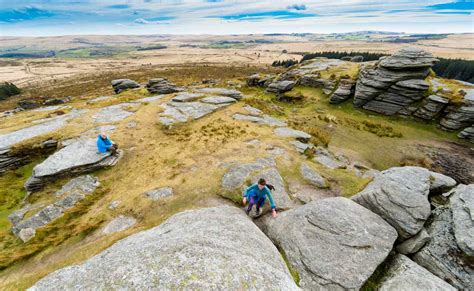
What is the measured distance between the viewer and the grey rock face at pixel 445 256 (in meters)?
8.48

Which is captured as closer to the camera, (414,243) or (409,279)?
(409,279)

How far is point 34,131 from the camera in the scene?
22578 mm

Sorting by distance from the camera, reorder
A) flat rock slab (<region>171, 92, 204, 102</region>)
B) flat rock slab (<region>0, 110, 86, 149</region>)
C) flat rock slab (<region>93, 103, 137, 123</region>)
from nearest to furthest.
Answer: flat rock slab (<region>0, 110, 86, 149</region>) → flat rock slab (<region>93, 103, 137, 123</region>) → flat rock slab (<region>171, 92, 204, 102</region>)

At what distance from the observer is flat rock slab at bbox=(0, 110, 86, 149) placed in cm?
2042

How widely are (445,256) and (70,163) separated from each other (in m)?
24.0

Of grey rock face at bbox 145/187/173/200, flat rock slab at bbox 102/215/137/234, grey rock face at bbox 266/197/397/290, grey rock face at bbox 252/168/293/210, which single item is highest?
grey rock face at bbox 266/197/397/290

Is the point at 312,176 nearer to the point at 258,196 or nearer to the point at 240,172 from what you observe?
the point at 240,172

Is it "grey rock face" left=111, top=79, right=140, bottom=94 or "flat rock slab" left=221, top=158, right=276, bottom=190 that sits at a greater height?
"grey rock face" left=111, top=79, right=140, bottom=94

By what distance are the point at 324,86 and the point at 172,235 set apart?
1737 inches

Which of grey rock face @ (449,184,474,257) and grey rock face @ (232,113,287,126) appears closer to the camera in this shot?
grey rock face @ (449,184,474,257)

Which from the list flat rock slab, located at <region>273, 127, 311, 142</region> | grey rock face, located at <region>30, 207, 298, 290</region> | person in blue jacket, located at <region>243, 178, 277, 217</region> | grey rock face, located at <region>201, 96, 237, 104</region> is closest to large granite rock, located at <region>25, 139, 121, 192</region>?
grey rock face, located at <region>30, 207, 298, 290</region>

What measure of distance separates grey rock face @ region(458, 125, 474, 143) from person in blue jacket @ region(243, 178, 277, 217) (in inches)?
1236

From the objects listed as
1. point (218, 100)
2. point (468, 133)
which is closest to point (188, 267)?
point (218, 100)

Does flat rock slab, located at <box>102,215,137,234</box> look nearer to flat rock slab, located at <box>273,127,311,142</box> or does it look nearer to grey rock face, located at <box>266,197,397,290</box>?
grey rock face, located at <box>266,197,397,290</box>
